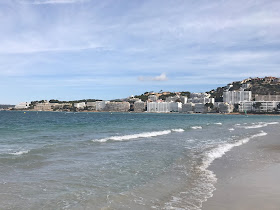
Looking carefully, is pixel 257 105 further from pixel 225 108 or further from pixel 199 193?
pixel 199 193

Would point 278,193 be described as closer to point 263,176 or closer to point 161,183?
point 263,176

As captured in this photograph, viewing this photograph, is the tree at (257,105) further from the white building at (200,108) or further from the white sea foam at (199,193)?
the white sea foam at (199,193)

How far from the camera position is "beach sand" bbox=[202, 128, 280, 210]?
686cm

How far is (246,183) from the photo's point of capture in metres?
9.02

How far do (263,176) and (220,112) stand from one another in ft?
594

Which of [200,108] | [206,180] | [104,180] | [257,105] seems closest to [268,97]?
[257,105]

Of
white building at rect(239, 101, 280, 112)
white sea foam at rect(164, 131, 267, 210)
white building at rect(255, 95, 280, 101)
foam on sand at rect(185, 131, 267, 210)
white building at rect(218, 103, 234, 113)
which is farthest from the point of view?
white building at rect(255, 95, 280, 101)

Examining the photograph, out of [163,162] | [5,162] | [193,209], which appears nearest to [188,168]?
[163,162]

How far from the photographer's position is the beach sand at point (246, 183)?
6.86m

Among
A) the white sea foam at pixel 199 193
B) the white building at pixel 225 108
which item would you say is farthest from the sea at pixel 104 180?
the white building at pixel 225 108

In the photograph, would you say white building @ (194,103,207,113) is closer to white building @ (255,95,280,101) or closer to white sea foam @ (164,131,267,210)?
white building @ (255,95,280,101)

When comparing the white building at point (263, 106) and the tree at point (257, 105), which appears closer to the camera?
the white building at point (263, 106)

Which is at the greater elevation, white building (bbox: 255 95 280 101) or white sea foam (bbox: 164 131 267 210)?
white building (bbox: 255 95 280 101)

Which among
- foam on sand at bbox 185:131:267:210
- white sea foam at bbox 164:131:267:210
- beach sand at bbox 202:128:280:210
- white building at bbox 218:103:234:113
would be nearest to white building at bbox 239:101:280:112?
white building at bbox 218:103:234:113
